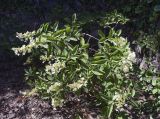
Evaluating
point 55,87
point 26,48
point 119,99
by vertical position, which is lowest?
point 119,99

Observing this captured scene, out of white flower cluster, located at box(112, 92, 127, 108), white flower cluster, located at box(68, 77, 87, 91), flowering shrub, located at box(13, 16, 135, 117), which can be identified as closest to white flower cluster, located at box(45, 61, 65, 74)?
flowering shrub, located at box(13, 16, 135, 117)

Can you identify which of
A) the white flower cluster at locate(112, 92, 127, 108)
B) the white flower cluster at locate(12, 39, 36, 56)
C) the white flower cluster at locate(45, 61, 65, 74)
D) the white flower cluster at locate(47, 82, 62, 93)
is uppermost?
the white flower cluster at locate(12, 39, 36, 56)

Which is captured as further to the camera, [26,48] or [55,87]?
[55,87]

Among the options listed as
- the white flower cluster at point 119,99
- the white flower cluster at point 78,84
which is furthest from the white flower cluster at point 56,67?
the white flower cluster at point 119,99

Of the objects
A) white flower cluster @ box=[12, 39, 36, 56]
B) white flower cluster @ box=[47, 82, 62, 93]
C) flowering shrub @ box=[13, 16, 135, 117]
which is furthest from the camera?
white flower cluster @ box=[47, 82, 62, 93]

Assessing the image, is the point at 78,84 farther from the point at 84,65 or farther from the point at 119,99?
the point at 119,99

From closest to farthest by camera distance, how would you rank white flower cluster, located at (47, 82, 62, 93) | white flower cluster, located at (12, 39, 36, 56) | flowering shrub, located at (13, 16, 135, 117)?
1. white flower cluster, located at (12, 39, 36, 56)
2. flowering shrub, located at (13, 16, 135, 117)
3. white flower cluster, located at (47, 82, 62, 93)

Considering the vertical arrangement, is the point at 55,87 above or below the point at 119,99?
above

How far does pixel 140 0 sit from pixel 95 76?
2063mm

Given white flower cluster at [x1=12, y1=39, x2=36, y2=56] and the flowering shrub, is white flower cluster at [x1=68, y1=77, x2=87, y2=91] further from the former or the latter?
white flower cluster at [x1=12, y1=39, x2=36, y2=56]

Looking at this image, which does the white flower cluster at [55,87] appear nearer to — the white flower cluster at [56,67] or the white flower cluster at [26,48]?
the white flower cluster at [56,67]

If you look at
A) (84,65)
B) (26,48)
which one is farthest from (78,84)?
(26,48)

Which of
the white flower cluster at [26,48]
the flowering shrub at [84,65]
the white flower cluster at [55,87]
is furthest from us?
the white flower cluster at [55,87]

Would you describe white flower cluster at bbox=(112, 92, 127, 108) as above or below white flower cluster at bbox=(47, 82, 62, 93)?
below
